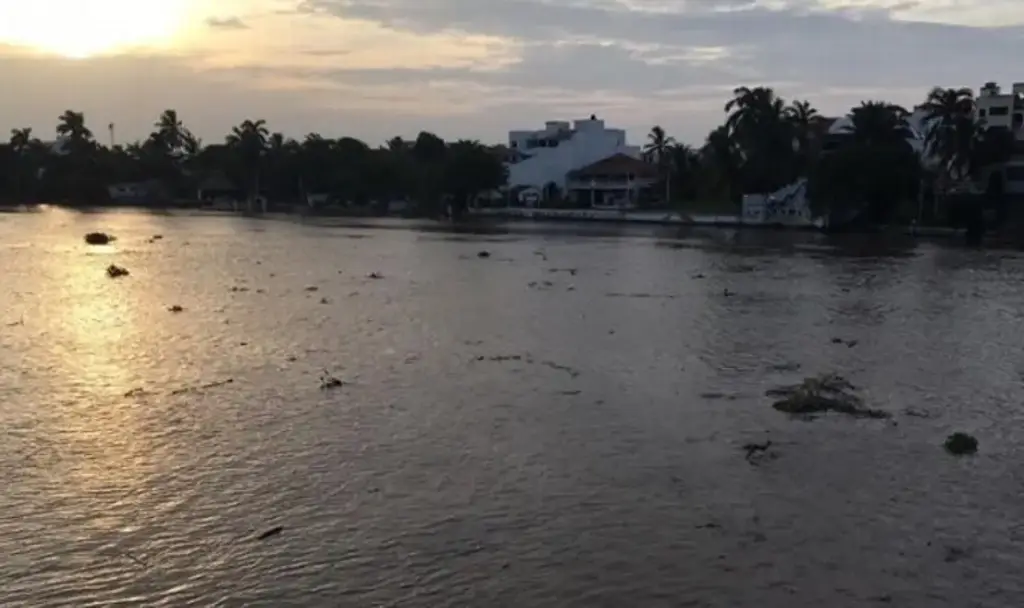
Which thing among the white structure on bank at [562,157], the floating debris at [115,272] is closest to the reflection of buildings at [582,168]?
the white structure on bank at [562,157]

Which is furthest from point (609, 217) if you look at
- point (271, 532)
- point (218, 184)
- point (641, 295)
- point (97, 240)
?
point (271, 532)

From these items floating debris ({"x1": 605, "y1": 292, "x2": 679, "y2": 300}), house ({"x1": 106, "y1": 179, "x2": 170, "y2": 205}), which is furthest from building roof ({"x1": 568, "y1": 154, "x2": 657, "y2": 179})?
floating debris ({"x1": 605, "y1": 292, "x2": 679, "y2": 300})

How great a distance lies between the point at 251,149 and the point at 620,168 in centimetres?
4732

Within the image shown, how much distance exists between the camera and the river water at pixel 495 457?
32.6ft

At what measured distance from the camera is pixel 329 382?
61.9ft

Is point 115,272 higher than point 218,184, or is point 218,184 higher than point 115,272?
point 218,184

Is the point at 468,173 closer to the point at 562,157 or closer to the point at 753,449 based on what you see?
the point at 562,157

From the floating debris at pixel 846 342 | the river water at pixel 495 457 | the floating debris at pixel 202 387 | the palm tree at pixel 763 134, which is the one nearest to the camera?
the river water at pixel 495 457

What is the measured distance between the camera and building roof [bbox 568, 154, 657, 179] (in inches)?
4257

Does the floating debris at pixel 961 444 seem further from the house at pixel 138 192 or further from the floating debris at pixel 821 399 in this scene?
the house at pixel 138 192

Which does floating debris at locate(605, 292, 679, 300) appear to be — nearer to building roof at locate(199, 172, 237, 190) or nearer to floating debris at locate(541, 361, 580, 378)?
floating debris at locate(541, 361, 580, 378)

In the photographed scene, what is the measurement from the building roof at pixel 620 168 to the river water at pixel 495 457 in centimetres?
7614

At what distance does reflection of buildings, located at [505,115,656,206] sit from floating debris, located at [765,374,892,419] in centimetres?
9005

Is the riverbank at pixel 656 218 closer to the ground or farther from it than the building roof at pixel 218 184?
closer to the ground
